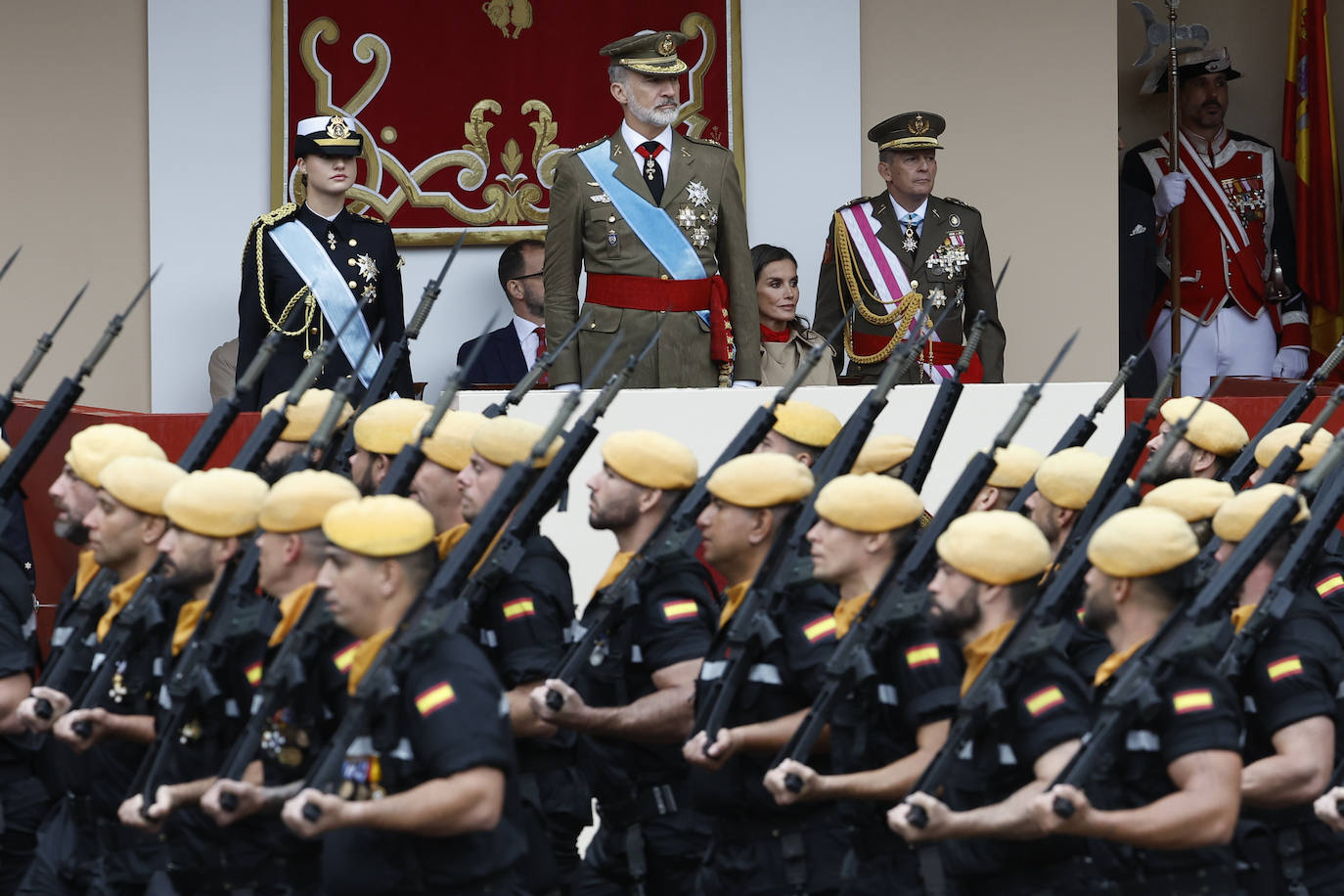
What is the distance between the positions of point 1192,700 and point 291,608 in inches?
73.4

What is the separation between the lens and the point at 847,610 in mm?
→ 5031

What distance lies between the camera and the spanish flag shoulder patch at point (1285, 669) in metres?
4.88

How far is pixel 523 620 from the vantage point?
17.5 feet

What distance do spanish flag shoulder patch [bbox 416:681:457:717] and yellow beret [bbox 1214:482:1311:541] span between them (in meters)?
1.97

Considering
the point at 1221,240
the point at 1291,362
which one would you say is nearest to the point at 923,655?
the point at 1291,362

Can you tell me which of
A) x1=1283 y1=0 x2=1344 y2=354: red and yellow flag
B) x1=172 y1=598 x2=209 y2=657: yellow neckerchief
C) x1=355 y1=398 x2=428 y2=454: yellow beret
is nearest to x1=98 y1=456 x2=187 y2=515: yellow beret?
x1=172 y1=598 x2=209 y2=657: yellow neckerchief

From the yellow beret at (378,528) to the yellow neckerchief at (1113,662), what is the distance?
140 centimetres

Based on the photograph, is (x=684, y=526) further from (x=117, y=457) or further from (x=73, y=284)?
(x=73, y=284)

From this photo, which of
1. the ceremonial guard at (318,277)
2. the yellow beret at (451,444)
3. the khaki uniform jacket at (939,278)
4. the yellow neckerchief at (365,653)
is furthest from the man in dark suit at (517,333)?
the yellow neckerchief at (365,653)

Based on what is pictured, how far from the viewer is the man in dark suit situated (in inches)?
366

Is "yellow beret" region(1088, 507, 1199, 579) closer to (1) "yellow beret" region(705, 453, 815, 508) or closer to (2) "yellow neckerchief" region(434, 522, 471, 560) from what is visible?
(1) "yellow beret" region(705, 453, 815, 508)

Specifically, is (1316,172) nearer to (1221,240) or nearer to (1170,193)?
(1221,240)

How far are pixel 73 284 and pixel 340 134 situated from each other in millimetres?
1934

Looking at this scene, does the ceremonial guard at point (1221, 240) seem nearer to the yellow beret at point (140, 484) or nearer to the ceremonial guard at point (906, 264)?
the ceremonial guard at point (906, 264)
